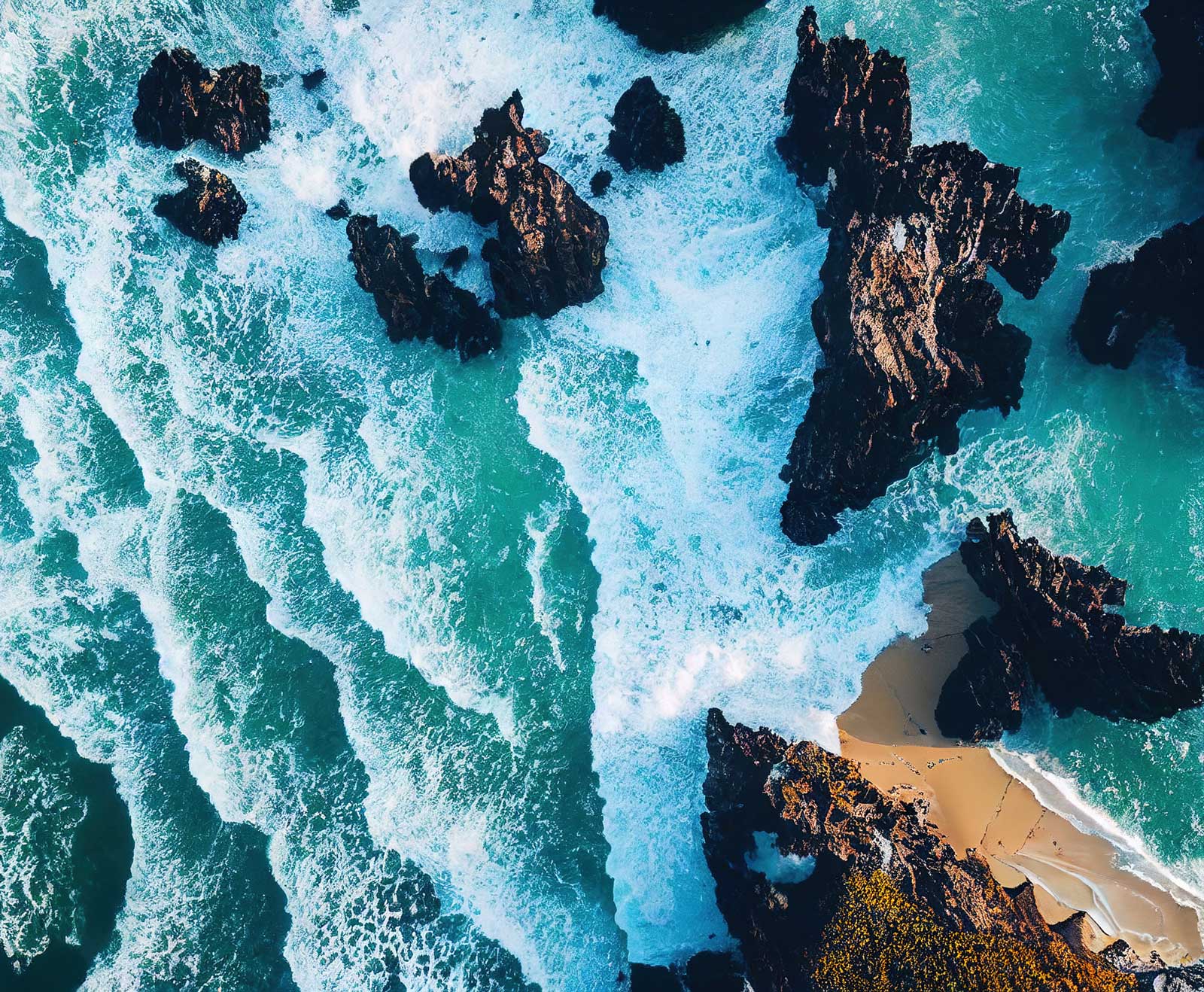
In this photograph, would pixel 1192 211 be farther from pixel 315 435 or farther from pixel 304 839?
pixel 304 839

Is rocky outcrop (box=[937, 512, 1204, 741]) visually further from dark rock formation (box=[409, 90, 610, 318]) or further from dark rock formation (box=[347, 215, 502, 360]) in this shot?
dark rock formation (box=[347, 215, 502, 360])

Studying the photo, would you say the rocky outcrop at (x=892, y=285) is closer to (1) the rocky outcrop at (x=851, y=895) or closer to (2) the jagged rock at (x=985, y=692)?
(2) the jagged rock at (x=985, y=692)

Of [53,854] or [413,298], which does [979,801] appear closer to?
[413,298]

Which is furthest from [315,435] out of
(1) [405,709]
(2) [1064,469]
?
(2) [1064,469]

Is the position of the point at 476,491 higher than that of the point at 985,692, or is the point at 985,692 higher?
the point at 476,491

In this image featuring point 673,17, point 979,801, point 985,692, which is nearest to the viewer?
point 985,692

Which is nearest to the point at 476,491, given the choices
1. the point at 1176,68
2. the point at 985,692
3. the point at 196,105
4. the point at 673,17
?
the point at 196,105
